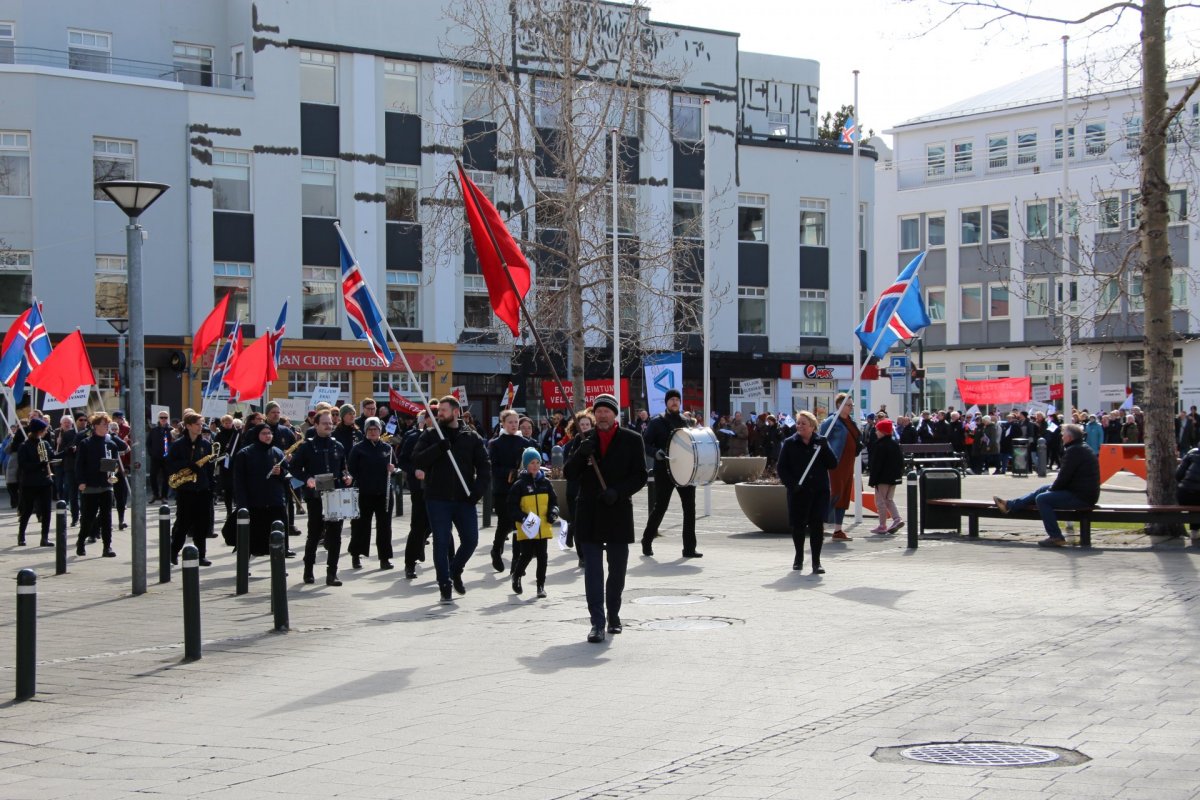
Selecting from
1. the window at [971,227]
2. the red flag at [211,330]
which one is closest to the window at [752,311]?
the window at [971,227]

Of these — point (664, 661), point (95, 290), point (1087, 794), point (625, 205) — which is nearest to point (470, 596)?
point (664, 661)

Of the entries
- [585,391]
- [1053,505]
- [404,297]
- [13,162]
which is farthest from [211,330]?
[1053,505]

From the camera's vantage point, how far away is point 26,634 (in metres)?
9.17

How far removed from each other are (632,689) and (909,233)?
203 feet

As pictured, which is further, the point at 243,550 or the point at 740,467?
the point at 740,467

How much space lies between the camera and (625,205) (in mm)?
37781

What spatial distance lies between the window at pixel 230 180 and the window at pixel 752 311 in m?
18.4

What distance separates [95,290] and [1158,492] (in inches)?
1266

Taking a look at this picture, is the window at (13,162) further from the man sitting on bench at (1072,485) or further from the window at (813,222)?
the man sitting on bench at (1072,485)

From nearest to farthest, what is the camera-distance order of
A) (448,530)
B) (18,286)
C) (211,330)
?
1. (448,530)
2. (211,330)
3. (18,286)

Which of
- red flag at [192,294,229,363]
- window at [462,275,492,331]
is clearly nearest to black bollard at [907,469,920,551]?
red flag at [192,294,229,363]

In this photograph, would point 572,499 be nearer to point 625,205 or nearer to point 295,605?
point 295,605

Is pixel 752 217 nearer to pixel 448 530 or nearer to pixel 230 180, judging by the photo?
pixel 230 180

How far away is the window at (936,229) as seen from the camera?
219 ft
